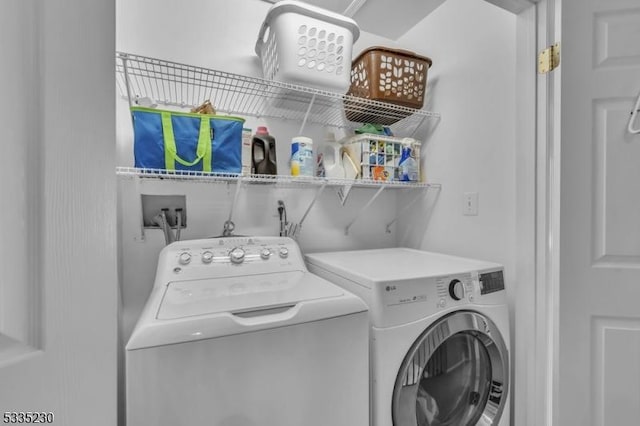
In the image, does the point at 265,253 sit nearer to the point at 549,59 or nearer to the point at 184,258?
the point at 184,258

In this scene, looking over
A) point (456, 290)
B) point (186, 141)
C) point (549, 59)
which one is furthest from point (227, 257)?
point (549, 59)

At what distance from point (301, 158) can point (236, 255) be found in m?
0.62

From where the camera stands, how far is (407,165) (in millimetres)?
1803

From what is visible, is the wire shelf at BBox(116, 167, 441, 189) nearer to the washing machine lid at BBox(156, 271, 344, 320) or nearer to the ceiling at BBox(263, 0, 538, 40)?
the washing machine lid at BBox(156, 271, 344, 320)

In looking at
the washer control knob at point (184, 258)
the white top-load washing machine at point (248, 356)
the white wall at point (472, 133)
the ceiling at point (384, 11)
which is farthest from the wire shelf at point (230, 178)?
the ceiling at point (384, 11)

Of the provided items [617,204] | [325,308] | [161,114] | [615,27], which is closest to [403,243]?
[617,204]

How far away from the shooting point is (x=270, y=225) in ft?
5.74

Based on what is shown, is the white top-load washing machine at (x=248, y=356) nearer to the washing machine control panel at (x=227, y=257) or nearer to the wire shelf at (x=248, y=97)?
the washing machine control panel at (x=227, y=257)

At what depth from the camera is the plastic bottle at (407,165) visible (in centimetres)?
180

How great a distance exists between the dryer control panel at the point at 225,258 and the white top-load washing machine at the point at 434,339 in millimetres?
261

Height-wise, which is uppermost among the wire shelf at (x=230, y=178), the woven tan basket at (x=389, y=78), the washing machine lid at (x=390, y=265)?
the woven tan basket at (x=389, y=78)

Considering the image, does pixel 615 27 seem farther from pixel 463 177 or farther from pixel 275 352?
pixel 275 352

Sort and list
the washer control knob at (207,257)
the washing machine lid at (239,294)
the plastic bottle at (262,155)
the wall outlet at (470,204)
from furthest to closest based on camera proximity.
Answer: the wall outlet at (470,204) < the plastic bottle at (262,155) < the washer control knob at (207,257) < the washing machine lid at (239,294)

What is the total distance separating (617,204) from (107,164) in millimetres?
1624
